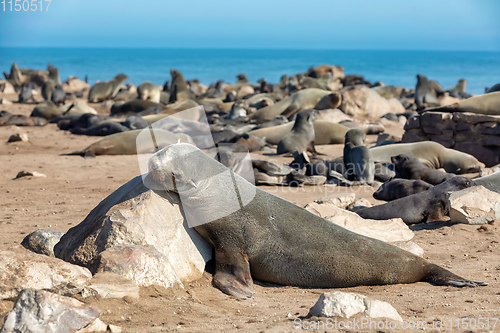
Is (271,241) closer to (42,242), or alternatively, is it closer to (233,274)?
(233,274)

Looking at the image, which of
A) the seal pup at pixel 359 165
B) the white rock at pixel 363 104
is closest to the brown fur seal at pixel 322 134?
the seal pup at pixel 359 165

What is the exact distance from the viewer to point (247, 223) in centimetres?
404

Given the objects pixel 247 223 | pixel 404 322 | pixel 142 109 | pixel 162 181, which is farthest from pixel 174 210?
pixel 142 109

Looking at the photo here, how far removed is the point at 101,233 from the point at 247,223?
111cm

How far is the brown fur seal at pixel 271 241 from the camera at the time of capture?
391 cm

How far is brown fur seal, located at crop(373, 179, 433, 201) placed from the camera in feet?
22.2

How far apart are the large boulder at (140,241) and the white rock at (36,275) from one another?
293 mm

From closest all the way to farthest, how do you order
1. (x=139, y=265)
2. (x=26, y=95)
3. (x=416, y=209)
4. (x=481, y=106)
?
(x=139, y=265) → (x=416, y=209) → (x=481, y=106) → (x=26, y=95)

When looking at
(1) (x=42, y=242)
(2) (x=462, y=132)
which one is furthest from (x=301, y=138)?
(1) (x=42, y=242)

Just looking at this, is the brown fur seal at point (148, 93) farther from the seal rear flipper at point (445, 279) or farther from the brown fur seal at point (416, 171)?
the seal rear flipper at point (445, 279)

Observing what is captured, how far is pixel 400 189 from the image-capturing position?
6871 mm

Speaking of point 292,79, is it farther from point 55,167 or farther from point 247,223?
point 247,223

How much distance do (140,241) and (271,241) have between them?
1040mm

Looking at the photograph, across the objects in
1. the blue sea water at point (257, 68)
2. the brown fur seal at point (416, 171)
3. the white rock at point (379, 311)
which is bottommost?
the blue sea water at point (257, 68)
